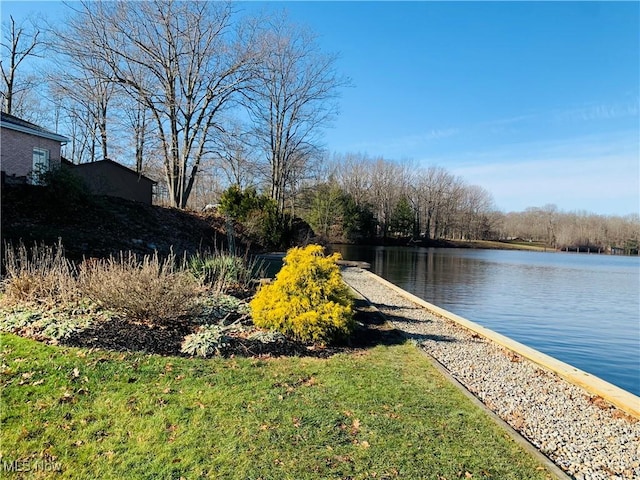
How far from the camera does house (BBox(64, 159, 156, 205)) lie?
19.9 m

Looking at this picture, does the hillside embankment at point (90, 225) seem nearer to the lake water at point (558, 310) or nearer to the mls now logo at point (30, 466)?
the mls now logo at point (30, 466)

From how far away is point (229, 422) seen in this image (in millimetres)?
3326

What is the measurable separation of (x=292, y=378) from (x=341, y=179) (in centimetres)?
5279

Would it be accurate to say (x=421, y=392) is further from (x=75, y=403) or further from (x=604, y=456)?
(x=75, y=403)

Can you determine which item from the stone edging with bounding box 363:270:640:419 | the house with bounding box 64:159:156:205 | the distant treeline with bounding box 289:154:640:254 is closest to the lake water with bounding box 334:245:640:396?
the stone edging with bounding box 363:270:640:419

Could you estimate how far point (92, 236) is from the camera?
12.1 m

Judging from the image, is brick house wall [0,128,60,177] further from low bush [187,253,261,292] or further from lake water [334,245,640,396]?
lake water [334,245,640,396]

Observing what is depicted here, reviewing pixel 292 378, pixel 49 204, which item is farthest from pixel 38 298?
pixel 49 204

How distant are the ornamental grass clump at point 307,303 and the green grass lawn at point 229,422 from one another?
1082mm

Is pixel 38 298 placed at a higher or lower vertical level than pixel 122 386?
higher

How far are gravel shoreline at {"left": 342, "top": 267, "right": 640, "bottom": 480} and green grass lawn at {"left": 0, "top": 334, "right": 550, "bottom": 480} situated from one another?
0.39 meters

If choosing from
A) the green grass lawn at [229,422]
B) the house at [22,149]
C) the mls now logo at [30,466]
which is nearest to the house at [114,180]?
the house at [22,149]

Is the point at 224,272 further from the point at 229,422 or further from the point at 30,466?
the point at 30,466

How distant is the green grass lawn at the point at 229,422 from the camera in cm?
277
